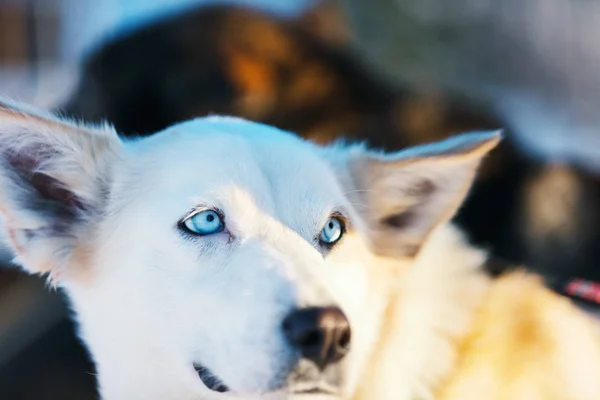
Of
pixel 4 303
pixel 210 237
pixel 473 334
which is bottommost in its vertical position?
pixel 4 303

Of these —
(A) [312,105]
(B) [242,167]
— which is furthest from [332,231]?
(A) [312,105]

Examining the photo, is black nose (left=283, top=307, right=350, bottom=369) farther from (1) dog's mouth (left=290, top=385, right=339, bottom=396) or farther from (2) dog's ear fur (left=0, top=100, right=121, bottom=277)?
(2) dog's ear fur (left=0, top=100, right=121, bottom=277)

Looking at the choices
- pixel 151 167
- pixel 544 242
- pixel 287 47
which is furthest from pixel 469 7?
pixel 151 167

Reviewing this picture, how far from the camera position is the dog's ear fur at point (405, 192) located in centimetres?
85

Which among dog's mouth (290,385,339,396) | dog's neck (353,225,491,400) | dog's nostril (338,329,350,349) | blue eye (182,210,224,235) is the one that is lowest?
dog's neck (353,225,491,400)

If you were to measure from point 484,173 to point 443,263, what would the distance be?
4.39 feet

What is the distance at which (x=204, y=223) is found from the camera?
29.4 inches

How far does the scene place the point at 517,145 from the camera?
240 cm

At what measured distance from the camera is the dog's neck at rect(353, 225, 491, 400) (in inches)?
32.8

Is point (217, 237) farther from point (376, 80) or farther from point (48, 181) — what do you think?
point (376, 80)

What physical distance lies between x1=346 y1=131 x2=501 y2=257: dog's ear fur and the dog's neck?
0.05 meters

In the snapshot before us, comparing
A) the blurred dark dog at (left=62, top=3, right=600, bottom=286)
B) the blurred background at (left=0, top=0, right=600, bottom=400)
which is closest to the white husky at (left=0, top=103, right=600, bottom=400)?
the blurred background at (left=0, top=0, right=600, bottom=400)

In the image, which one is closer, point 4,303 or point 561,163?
point 4,303

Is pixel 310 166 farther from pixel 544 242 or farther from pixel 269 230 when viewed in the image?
pixel 544 242
